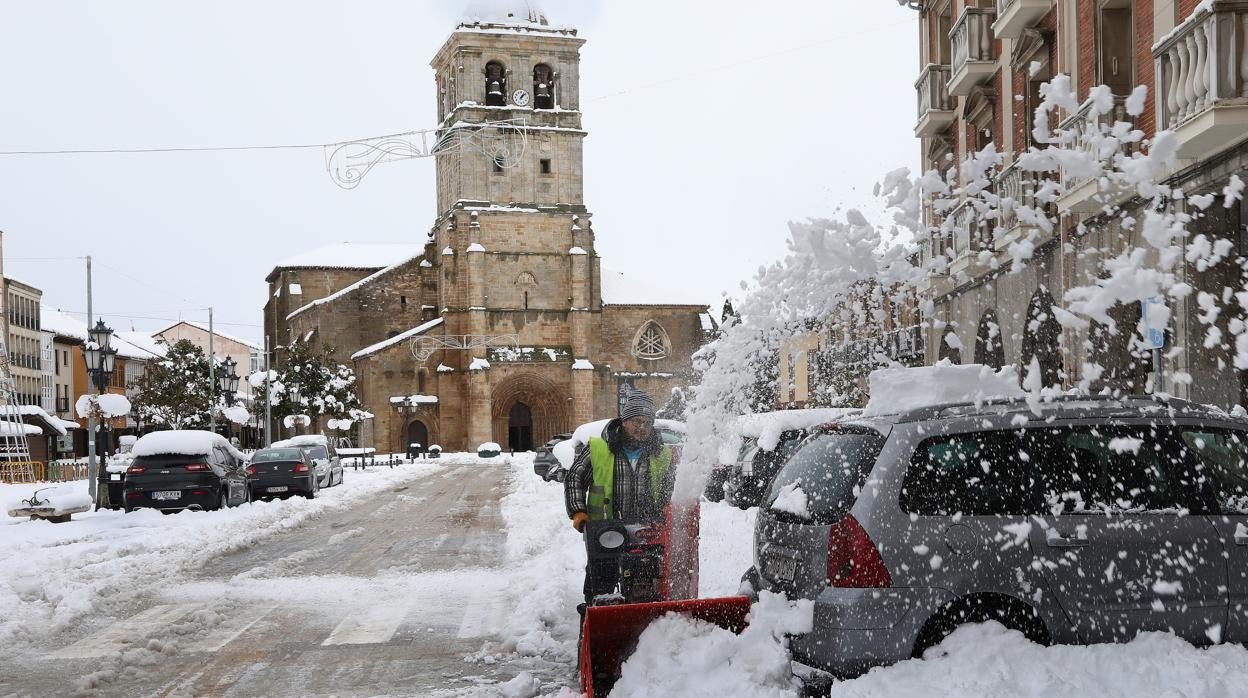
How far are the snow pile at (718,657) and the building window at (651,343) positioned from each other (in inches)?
2660

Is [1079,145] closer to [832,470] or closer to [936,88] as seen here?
[936,88]

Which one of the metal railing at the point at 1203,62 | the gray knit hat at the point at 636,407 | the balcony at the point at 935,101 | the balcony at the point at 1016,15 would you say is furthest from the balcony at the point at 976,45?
the gray knit hat at the point at 636,407

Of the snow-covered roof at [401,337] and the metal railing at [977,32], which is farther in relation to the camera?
the snow-covered roof at [401,337]

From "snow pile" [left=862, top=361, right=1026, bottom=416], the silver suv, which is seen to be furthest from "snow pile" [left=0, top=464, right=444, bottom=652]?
A: "snow pile" [left=862, top=361, right=1026, bottom=416]

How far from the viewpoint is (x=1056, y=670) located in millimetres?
5133

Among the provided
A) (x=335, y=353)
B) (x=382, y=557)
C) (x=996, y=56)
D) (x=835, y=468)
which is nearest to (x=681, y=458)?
(x=835, y=468)

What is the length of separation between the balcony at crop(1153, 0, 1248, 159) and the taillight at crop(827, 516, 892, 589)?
23.5 feet

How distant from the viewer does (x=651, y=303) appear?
74750 millimetres

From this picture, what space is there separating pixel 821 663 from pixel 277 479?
23.2 metres

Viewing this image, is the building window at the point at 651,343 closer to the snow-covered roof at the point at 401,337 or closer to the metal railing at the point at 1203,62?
the snow-covered roof at the point at 401,337

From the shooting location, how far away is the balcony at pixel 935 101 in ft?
75.8

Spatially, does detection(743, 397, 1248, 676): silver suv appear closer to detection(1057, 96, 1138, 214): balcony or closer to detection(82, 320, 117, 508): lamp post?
detection(1057, 96, 1138, 214): balcony

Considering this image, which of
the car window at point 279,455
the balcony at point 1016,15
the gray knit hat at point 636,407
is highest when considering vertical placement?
the balcony at point 1016,15

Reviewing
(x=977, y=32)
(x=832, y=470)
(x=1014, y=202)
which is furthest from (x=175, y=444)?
(x=832, y=470)
